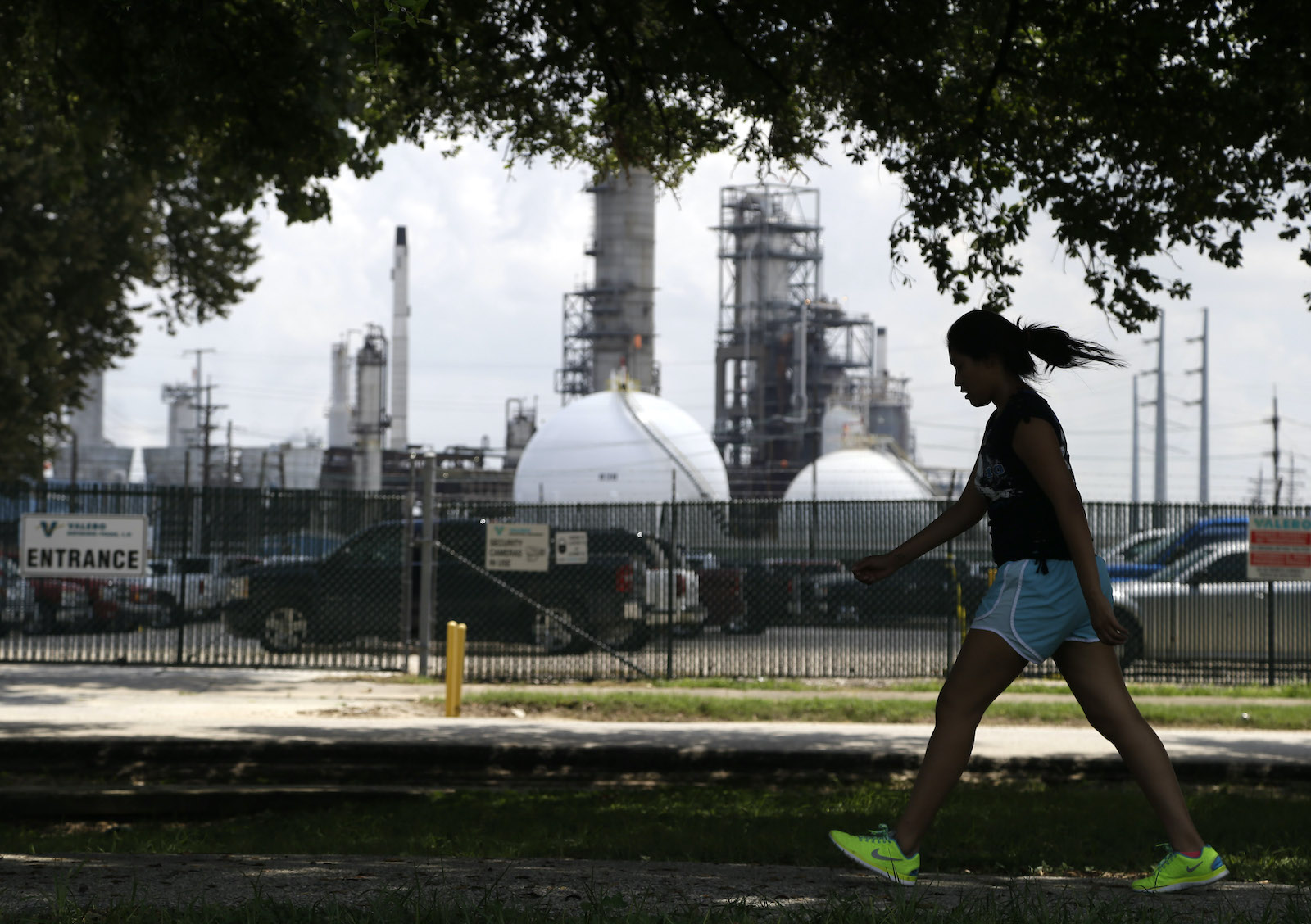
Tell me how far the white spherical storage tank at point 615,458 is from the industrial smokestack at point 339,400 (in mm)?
45498

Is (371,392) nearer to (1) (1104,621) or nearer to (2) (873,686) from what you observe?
(2) (873,686)

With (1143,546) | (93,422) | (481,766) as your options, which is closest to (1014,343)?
(481,766)

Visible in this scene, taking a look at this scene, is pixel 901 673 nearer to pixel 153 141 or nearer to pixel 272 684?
pixel 272 684

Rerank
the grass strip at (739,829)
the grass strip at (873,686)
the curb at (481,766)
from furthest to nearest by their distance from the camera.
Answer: the grass strip at (873,686) → the curb at (481,766) → the grass strip at (739,829)

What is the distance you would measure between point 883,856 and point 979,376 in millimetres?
1599

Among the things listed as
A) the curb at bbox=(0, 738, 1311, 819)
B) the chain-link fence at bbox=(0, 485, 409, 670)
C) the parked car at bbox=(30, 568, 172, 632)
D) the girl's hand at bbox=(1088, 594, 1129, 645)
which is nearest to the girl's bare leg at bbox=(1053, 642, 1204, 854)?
the girl's hand at bbox=(1088, 594, 1129, 645)

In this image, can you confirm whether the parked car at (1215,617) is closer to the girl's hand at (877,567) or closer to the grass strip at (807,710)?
the grass strip at (807,710)

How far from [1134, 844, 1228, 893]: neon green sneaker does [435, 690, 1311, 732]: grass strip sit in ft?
24.0

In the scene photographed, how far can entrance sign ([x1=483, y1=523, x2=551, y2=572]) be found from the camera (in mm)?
14891

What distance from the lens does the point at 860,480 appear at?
57656mm

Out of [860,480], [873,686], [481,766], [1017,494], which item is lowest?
[873,686]

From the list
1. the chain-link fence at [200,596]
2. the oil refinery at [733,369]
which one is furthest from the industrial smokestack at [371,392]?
the chain-link fence at [200,596]

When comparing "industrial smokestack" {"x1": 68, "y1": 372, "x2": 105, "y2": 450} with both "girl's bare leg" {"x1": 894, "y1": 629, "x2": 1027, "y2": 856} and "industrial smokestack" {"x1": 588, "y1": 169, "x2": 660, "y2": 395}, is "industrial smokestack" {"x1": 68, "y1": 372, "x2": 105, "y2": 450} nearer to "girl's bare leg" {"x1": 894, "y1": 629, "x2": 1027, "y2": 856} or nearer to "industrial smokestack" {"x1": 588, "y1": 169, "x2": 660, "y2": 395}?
"industrial smokestack" {"x1": 588, "y1": 169, "x2": 660, "y2": 395}

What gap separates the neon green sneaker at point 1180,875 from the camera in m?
4.34
